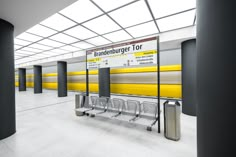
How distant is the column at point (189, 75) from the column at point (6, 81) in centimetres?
550

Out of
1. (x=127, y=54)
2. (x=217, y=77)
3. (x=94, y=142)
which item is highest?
(x=127, y=54)

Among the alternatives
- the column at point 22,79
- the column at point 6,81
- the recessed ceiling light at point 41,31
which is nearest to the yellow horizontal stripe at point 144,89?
the recessed ceiling light at point 41,31

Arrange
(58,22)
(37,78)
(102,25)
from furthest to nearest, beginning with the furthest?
1. (37,78)
2. (102,25)
3. (58,22)

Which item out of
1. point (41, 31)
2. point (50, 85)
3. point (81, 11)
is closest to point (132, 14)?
point (81, 11)

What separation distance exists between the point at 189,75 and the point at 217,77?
3458mm

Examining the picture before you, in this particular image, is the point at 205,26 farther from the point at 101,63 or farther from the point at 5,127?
the point at 5,127

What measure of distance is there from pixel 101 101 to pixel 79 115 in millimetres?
1020

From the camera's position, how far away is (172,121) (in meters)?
2.44

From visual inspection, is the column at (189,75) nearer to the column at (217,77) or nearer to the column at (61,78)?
the column at (217,77)

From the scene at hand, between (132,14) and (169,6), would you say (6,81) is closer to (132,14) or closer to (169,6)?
(132,14)

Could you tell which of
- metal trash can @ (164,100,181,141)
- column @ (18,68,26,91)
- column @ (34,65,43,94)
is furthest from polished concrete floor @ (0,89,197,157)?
column @ (18,68,26,91)

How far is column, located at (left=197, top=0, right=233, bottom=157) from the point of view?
922 millimetres

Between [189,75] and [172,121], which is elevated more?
[189,75]

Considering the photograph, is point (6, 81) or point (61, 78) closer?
point (6, 81)
